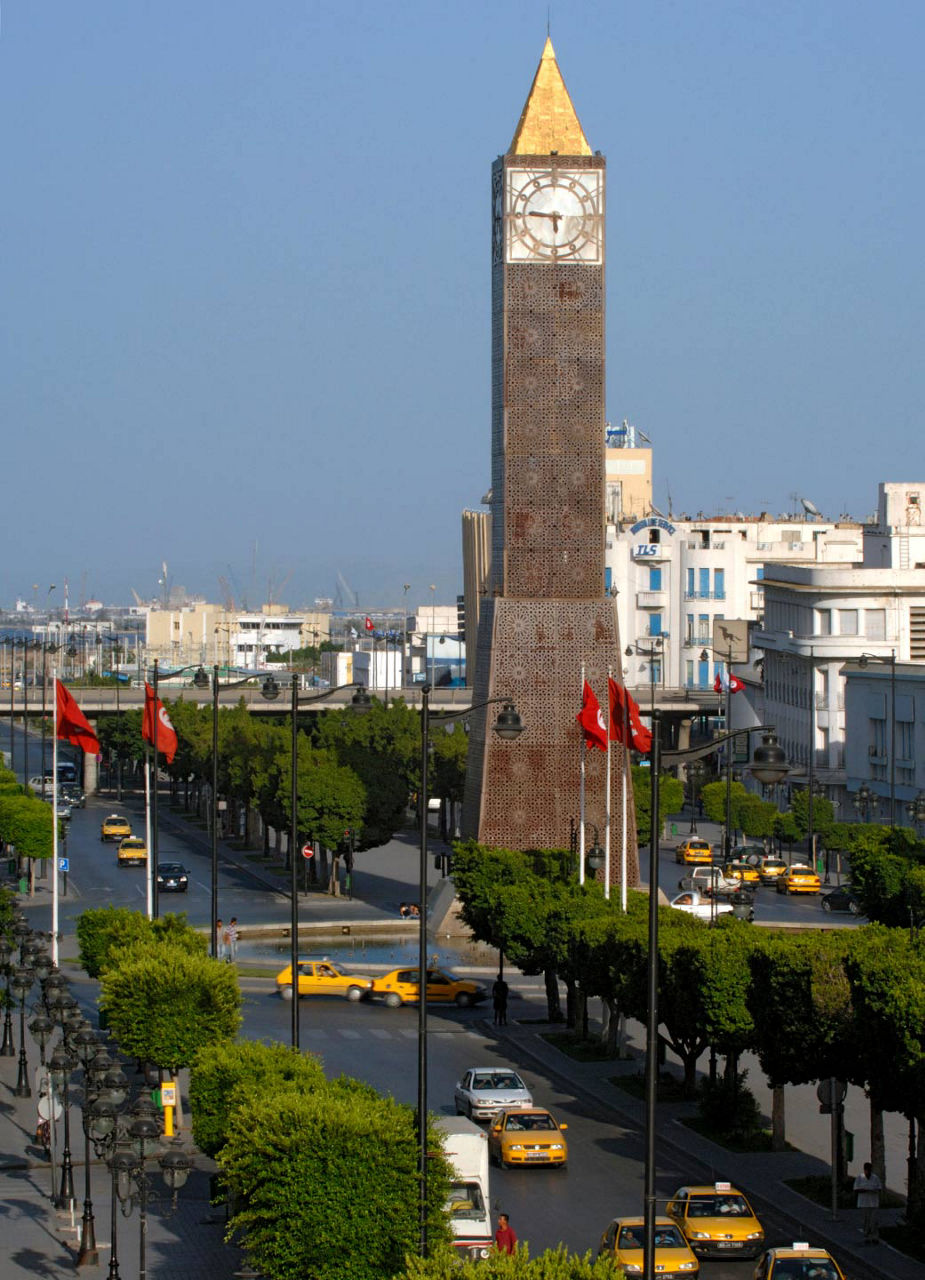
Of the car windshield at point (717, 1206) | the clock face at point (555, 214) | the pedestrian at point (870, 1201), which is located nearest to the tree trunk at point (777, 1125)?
the pedestrian at point (870, 1201)

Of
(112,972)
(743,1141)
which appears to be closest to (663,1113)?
(743,1141)

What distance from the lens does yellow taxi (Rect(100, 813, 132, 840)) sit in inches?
3976

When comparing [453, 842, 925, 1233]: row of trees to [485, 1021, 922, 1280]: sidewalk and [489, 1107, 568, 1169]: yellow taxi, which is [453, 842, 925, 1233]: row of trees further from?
[489, 1107, 568, 1169]: yellow taxi

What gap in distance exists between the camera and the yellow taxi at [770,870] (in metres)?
83.2

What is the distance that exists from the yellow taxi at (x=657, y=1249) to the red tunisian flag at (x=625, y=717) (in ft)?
61.9

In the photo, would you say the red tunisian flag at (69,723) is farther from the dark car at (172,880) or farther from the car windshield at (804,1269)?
the dark car at (172,880)

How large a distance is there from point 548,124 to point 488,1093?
3629 cm

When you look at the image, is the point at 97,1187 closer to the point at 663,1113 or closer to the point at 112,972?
the point at 112,972

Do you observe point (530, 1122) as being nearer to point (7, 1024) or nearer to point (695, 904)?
point (7, 1024)

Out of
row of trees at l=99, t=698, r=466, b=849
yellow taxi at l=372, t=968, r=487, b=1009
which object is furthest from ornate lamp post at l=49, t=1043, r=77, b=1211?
row of trees at l=99, t=698, r=466, b=849

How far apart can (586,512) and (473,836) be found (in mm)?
9773

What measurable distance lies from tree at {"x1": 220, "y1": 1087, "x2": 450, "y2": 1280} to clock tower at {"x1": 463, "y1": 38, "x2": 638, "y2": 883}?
130 ft

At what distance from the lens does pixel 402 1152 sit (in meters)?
28.1

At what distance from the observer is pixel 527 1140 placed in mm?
37312
